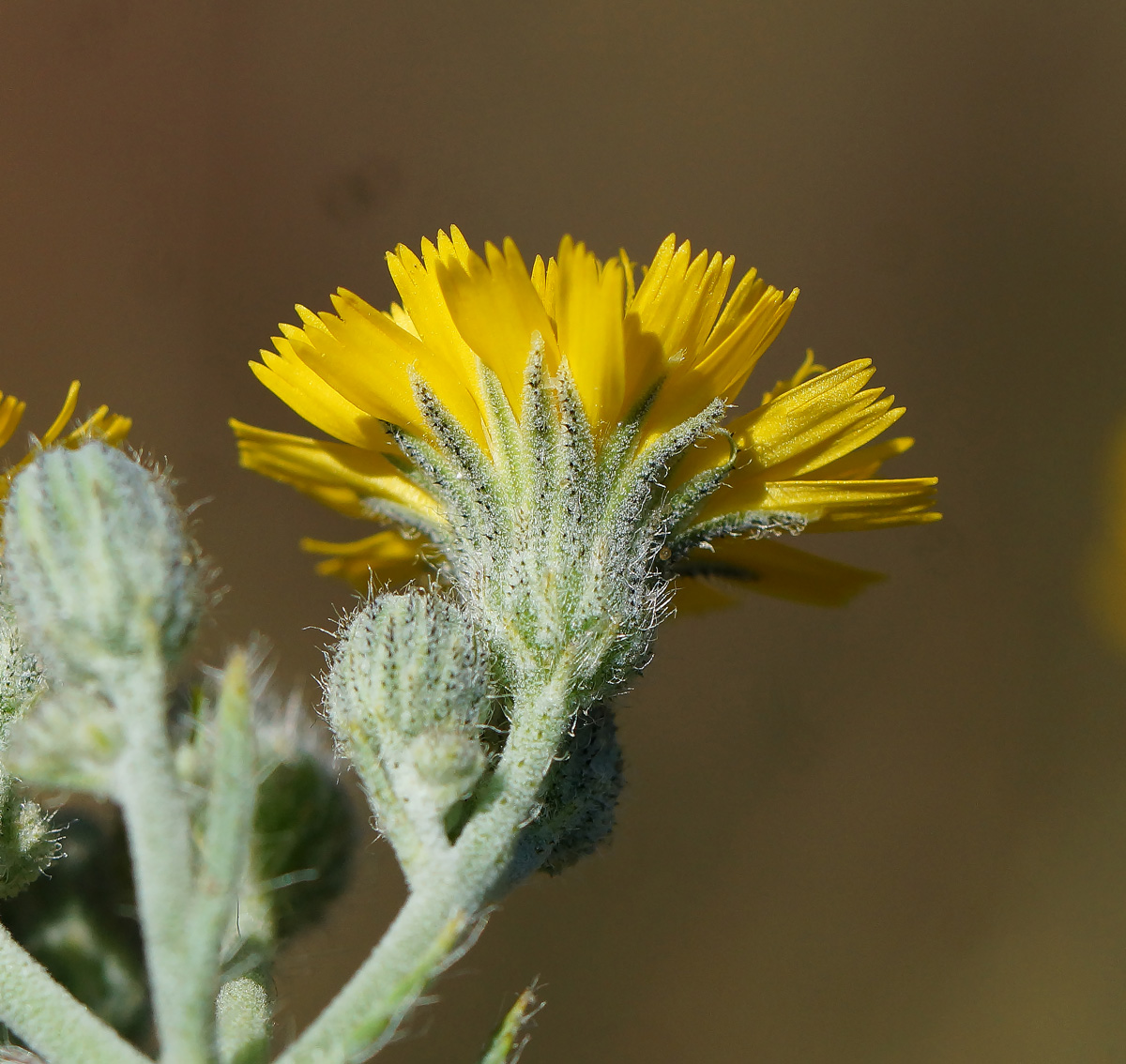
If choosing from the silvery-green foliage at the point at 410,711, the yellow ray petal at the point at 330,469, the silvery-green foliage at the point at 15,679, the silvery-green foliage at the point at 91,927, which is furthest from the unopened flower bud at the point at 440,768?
the yellow ray petal at the point at 330,469

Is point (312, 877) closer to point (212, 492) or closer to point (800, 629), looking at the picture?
point (212, 492)

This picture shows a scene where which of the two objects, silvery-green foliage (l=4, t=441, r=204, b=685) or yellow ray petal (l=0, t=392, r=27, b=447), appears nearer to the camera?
silvery-green foliage (l=4, t=441, r=204, b=685)

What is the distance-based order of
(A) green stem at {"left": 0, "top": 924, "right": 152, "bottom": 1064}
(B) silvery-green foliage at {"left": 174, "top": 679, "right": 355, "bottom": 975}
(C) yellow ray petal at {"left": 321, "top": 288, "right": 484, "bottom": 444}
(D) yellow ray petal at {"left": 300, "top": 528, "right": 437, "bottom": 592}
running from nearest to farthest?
(A) green stem at {"left": 0, "top": 924, "right": 152, "bottom": 1064}, (B) silvery-green foliage at {"left": 174, "top": 679, "right": 355, "bottom": 975}, (C) yellow ray petal at {"left": 321, "top": 288, "right": 484, "bottom": 444}, (D) yellow ray petal at {"left": 300, "top": 528, "right": 437, "bottom": 592}

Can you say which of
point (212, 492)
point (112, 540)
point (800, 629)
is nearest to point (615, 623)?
point (112, 540)

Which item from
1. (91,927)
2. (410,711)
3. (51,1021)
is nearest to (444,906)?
(410,711)

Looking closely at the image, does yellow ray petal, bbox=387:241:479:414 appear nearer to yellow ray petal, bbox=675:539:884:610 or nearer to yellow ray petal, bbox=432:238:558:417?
yellow ray petal, bbox=432:238:558:417

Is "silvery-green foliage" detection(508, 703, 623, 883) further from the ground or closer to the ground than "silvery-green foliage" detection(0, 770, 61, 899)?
closer to the ground

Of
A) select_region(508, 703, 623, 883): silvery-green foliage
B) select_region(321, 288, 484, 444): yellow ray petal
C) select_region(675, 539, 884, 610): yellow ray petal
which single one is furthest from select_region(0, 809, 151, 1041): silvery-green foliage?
select_region(675, 539, 884, 610): yellow ray petal
